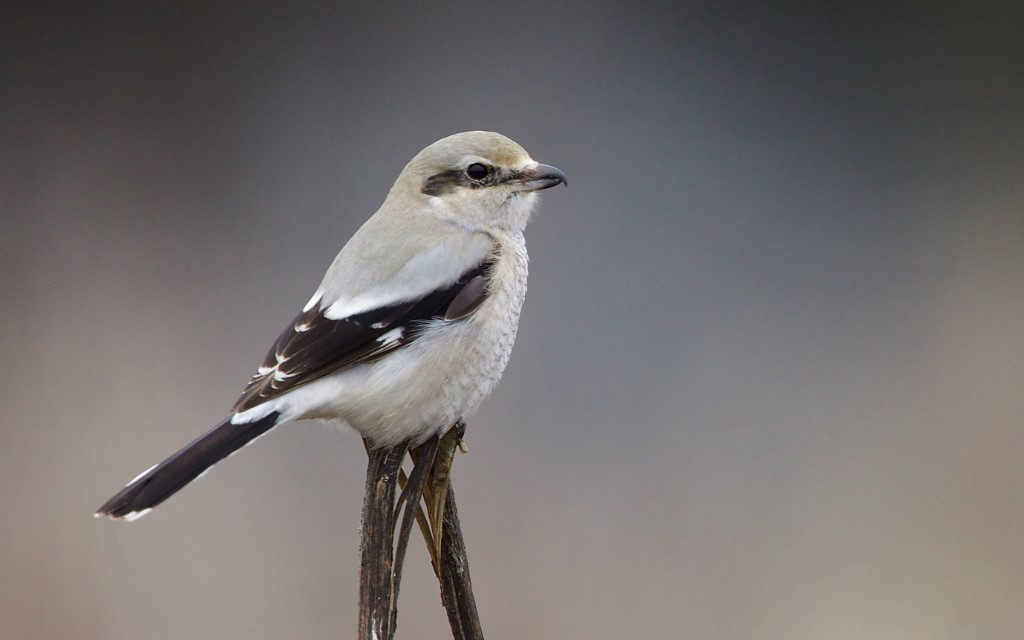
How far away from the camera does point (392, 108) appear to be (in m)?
1.96

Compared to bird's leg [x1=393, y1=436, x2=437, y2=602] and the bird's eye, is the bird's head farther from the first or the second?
bird's leg [x1=393, y1=436, x2=437, y2=602]

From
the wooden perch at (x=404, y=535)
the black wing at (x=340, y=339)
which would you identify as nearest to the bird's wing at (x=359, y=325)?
the black wing at (x=340, y=339)

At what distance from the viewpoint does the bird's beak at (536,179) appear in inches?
47.8

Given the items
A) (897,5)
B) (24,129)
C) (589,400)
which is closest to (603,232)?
(589,400)

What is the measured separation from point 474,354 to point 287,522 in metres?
1.03

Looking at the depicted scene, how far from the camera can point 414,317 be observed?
1125mm

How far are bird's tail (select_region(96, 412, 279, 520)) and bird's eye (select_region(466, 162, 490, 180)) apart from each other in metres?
0.41

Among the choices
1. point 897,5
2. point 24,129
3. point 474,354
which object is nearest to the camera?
point 474,354

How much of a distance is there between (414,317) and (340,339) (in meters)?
0.09

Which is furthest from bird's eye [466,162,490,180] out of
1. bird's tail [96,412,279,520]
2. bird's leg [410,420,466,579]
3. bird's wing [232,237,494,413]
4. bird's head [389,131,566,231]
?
bird's tail [96,412,279,520]

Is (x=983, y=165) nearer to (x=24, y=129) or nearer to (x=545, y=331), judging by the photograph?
(x=545, y=331)

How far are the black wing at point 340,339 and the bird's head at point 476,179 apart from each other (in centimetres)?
13

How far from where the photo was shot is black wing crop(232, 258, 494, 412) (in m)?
1.06

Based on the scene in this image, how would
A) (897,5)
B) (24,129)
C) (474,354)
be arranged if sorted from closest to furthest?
(474,354) < (24,129) < (897,5)
